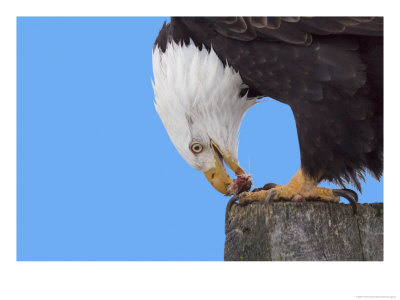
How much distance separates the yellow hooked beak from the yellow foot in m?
0.18

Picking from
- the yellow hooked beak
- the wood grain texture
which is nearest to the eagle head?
the yellow hooked beak

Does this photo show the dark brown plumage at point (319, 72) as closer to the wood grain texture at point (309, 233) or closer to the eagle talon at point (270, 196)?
the eagle talon at point (270, 196)

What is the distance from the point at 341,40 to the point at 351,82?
22 centimetres

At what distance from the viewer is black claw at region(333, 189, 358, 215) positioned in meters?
3.65

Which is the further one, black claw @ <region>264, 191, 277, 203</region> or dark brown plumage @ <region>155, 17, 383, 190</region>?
black claw @ <region>264, 191, 277, 203</region>

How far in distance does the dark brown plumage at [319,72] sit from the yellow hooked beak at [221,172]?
1.40ft

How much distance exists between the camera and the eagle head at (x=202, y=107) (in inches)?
155

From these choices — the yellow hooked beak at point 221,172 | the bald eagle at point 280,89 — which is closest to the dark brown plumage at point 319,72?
the bald eagle at point 280,89

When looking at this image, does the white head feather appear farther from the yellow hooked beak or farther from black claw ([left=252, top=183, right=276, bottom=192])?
black claw ([left=252, top=183, right=276, bottom=192])

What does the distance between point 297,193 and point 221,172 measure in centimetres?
45

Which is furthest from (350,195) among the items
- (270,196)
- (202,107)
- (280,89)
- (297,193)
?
(202,107)
